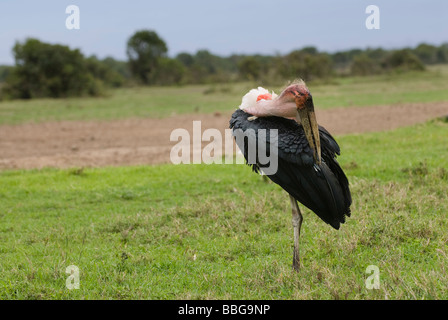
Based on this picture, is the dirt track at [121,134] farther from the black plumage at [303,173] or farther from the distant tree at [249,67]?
the distant tree at [249,67]

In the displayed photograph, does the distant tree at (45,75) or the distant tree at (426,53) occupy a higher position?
the distant tree at (426,53)

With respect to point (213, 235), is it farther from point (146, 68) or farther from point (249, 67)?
point (146, 68)

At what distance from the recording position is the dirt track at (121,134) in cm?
907

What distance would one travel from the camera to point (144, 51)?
3947 cm

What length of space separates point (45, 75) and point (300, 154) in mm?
24608

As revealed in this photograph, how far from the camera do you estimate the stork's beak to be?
333 cm

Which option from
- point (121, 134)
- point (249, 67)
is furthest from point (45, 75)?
point (121, 134)

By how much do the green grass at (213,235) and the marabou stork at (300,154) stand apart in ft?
1.54

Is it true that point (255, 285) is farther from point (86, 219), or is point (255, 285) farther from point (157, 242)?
point (86, 219)

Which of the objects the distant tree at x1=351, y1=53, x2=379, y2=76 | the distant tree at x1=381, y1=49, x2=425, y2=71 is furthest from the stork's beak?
the distant tree at x1=381, y1=49, x2=425, y2=71

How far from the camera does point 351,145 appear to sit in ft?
29.6

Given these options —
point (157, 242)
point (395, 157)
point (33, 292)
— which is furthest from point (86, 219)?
point (395, 157)

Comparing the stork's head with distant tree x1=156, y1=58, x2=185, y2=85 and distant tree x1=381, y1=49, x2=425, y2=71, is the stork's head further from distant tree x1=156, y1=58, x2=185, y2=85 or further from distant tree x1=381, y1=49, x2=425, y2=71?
distant tree x1=381, y1=49, x2=425, y2=71

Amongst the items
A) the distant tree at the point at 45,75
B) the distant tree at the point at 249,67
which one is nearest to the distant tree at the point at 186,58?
the distant tree at the point at 249,67
